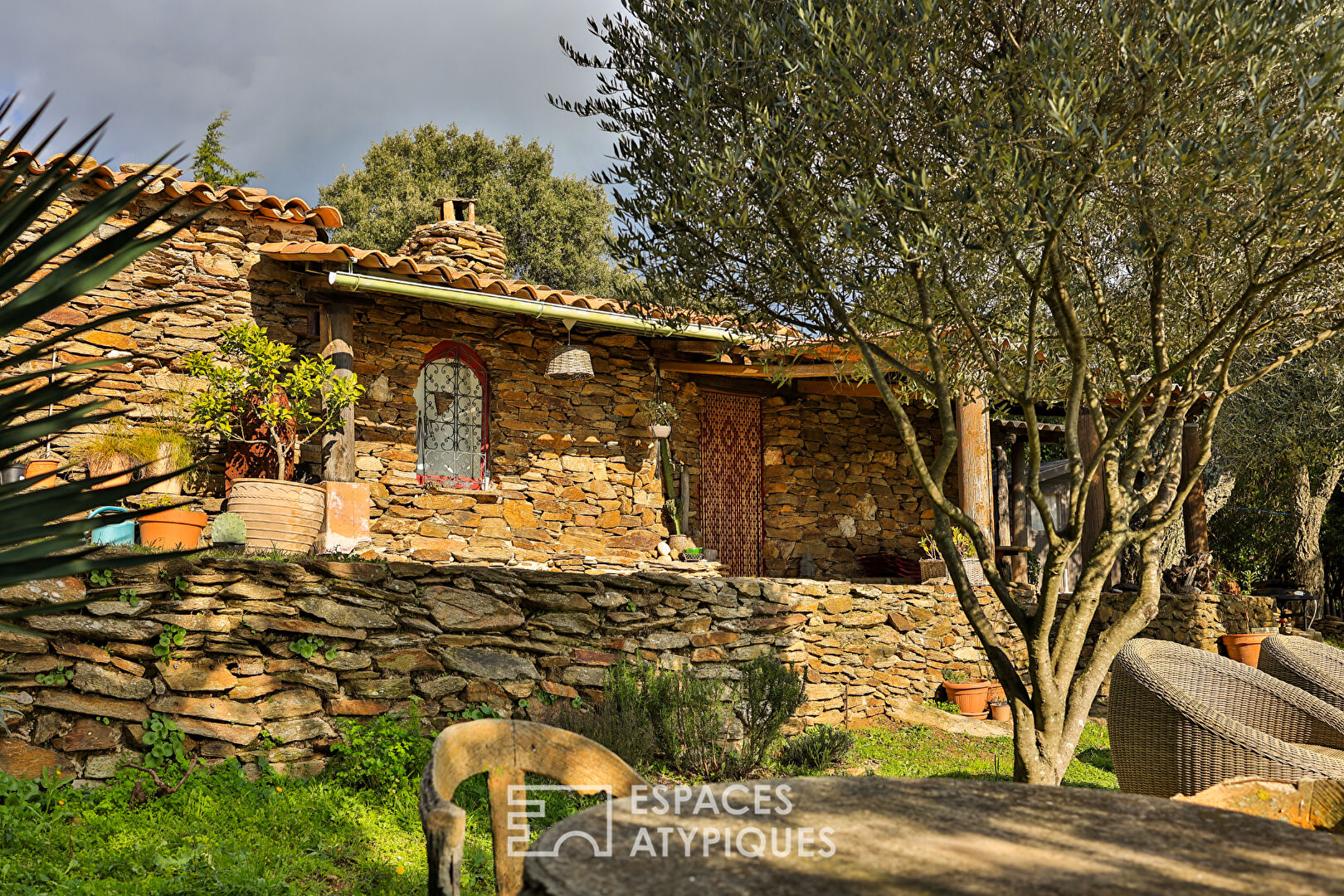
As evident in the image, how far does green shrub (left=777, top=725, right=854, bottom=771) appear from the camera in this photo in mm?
5945

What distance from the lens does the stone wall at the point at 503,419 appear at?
22.9ft

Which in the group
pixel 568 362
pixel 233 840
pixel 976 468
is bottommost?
pixel 233 840

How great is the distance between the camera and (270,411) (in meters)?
6.28

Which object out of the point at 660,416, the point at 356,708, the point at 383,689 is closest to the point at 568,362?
the point at 660,416

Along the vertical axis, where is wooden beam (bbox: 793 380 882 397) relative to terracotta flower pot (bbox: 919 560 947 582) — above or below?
above

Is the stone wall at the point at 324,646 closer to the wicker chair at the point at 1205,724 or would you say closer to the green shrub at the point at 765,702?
the green shrub at the point at 765,702

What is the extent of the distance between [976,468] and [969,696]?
203 centimetres

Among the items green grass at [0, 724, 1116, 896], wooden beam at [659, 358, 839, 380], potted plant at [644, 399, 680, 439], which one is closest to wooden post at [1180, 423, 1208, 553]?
wooden beam at [659, 358, 839, 380]

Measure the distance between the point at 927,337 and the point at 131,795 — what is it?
4.04 m

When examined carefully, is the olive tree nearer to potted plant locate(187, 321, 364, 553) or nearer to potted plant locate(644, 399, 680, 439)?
potted plant locate(187, 321, 364, 553)

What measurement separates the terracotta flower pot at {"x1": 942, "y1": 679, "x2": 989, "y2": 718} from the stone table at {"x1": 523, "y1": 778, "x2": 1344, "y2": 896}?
678cm

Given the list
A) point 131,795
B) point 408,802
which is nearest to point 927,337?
point 408,802

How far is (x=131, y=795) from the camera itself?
404 centimetres
